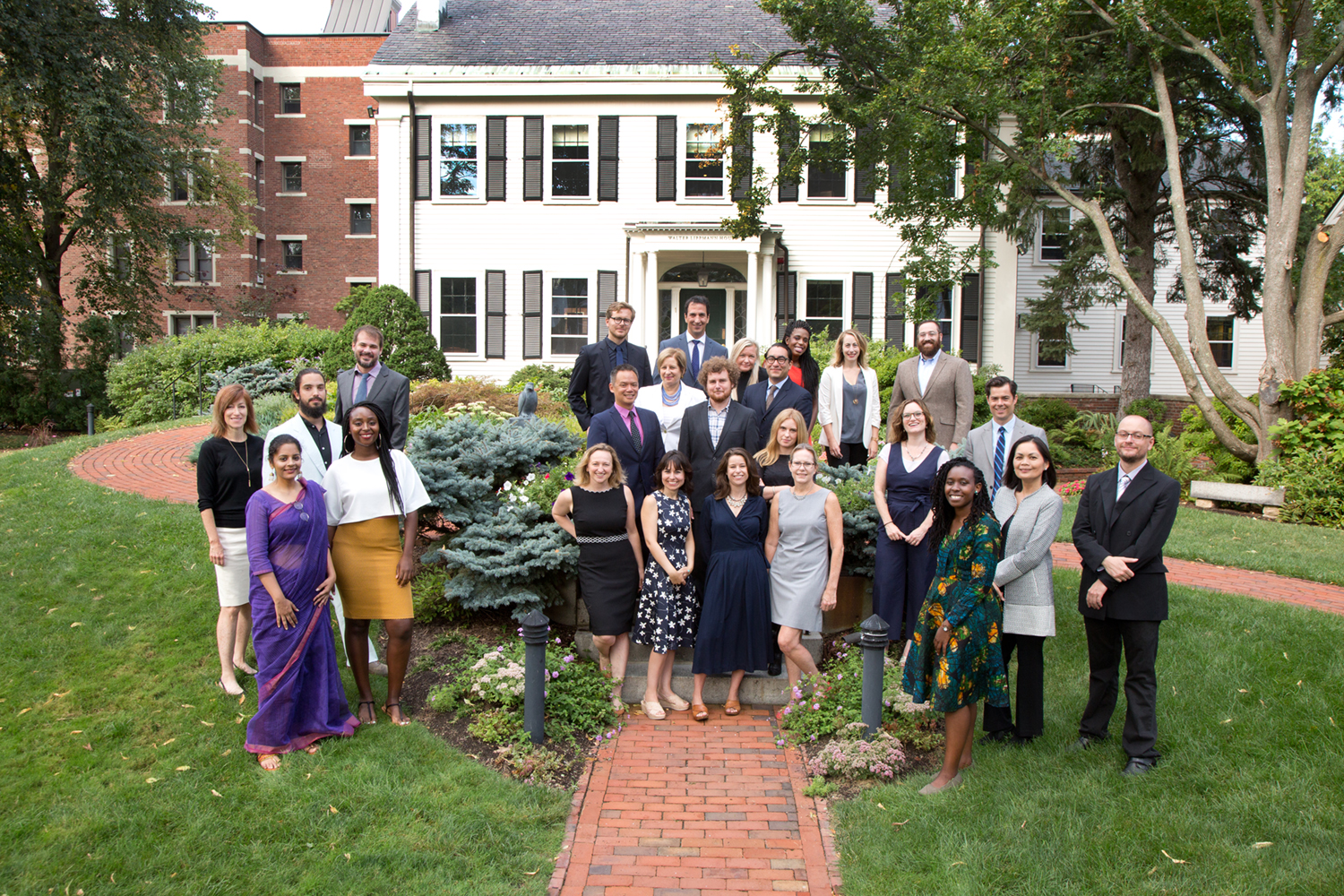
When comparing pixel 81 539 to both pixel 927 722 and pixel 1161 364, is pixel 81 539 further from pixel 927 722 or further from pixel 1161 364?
pixel 1161 364

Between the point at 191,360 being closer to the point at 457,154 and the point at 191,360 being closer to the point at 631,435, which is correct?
the point at 457,154

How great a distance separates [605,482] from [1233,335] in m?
25.4

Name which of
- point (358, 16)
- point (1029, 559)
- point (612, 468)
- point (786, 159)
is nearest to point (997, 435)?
point (1029, 559)

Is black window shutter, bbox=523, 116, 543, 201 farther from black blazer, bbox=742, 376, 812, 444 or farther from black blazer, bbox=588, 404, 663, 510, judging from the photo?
black blazer, bbox=588, 404, 663, 510

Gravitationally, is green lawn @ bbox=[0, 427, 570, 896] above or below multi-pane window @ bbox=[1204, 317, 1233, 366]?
below

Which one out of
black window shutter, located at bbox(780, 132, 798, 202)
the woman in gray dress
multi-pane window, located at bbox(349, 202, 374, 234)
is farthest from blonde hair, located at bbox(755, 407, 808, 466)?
multi-pane window, located at bbox(349, 202, 374, 234)

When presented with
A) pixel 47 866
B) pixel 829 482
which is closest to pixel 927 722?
pixel 829 482

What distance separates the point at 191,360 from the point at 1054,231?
1733 cm

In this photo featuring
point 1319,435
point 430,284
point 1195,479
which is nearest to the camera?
point 1319,435

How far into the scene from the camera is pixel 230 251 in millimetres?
30656

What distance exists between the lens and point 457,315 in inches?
832

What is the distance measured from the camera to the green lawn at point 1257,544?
8516mm

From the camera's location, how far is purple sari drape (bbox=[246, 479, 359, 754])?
493cm

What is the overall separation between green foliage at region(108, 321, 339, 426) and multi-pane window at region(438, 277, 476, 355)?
2919mm
